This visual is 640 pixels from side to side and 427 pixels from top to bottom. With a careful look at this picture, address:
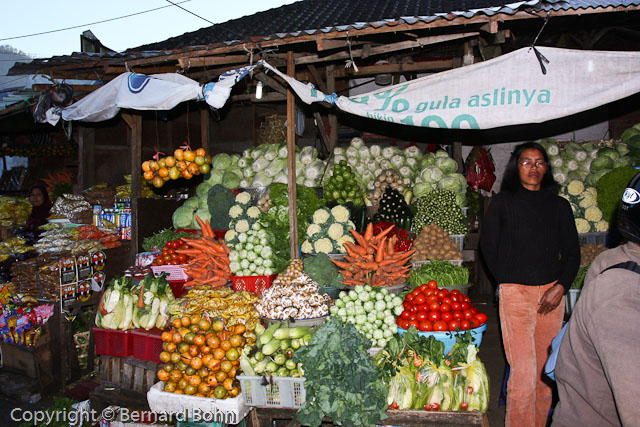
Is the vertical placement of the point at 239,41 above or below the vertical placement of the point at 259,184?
above

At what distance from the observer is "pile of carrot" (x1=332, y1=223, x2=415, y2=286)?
4.80 meters

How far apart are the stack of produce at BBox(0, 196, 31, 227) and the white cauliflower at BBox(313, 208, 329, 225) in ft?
22.1

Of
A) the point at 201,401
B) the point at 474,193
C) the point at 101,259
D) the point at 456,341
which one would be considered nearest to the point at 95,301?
the point at 101,259

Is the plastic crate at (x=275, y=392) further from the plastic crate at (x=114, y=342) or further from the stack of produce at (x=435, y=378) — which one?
the plastic crate at (x=114, y=342)

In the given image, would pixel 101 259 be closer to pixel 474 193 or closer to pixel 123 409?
pixel 123 409

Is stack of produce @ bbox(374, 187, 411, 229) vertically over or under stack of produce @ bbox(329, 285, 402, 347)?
over

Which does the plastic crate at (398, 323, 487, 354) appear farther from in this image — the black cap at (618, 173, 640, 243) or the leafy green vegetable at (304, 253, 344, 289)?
the black cap at (618, 173, 640, 243)

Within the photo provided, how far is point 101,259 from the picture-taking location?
Result: 255 inches

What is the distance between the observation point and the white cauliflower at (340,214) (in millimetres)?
5727

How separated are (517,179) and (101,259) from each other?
18.7ft

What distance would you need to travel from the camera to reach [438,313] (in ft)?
12.8

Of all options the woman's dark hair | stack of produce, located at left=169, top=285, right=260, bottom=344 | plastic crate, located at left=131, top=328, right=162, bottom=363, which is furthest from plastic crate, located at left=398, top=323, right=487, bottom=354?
plastic crate, located at left=131, top=328, right=162, bottom=363

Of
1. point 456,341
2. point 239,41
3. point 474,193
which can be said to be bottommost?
point 456,341

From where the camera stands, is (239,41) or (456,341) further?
(239,41)
